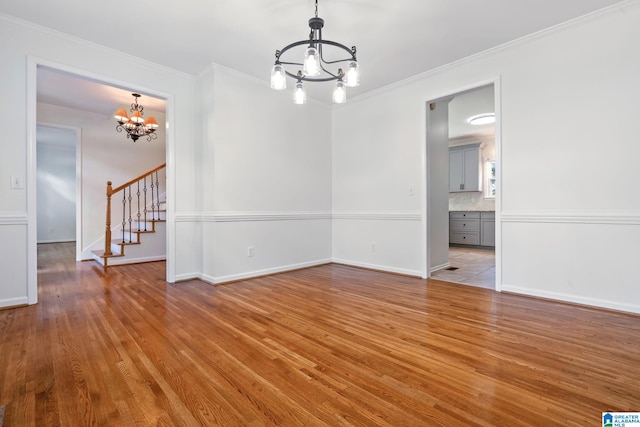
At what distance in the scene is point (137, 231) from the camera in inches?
208

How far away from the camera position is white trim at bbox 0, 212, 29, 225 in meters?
2.75

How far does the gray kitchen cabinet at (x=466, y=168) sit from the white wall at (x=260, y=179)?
4271mm

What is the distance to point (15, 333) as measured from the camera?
87.5 inches

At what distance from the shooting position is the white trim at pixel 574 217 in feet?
8.52

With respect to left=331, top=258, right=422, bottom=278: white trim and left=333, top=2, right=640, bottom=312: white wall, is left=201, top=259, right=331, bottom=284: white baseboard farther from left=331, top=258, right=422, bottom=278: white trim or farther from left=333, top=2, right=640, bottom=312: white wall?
left=333, top=2, right=640, bottom=312: white wall

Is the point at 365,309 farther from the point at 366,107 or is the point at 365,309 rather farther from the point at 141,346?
the point at 366,107

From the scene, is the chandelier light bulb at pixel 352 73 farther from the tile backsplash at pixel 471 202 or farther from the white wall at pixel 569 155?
the tile backsplash at pixel 471 202

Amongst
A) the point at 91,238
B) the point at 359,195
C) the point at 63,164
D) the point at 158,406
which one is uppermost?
the point at 63,164

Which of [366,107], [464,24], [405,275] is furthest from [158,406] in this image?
[366,107]

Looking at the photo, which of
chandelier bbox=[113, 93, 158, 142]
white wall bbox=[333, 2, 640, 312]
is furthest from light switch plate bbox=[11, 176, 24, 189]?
white wall bbox=[333, 2, 640, 312]

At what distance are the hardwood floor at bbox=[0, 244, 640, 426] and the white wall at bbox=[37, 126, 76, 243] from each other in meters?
7.58

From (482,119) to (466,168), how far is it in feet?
5.94

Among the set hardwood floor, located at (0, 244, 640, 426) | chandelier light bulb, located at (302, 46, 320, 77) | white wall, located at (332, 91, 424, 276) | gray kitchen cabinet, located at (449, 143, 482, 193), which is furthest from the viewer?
gray kitchen cabinet, located at (449, 143, 482, 193)

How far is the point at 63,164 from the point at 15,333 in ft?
29.4
